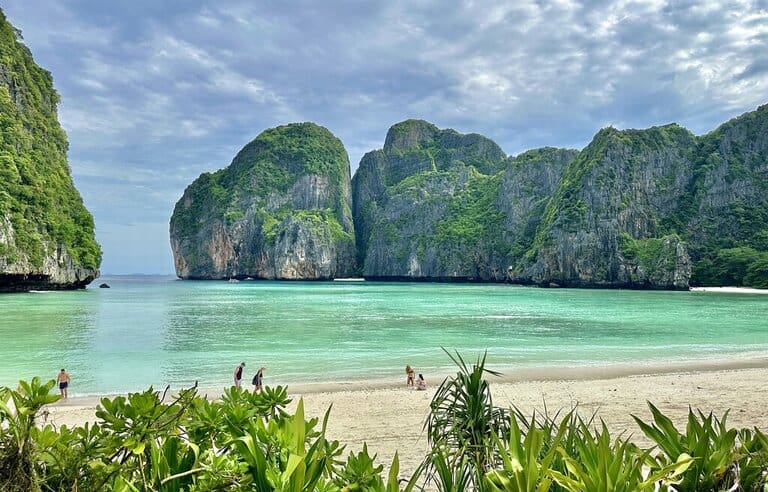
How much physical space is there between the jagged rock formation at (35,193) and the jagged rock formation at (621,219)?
Answer: 69861mm

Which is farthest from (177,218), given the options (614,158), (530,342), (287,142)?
(530,342)

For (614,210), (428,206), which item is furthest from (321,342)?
(428,206)

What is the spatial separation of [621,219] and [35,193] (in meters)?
82.2

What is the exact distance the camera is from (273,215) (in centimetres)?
12031

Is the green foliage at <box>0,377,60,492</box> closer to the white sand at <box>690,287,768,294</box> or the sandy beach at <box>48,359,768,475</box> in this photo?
the sandy beach at <box>48,359,768,475</box>

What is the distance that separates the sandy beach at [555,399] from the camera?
8250 mm

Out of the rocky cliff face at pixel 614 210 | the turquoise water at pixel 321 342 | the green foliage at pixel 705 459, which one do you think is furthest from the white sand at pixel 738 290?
the green foliage at pixel 705 459

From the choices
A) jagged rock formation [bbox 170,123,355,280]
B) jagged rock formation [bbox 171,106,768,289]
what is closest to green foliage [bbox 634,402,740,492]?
jagged rock formation [bbox 171,106,768,289]

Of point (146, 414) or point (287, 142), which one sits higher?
point (287, 142)

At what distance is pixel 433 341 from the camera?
66.2 feet

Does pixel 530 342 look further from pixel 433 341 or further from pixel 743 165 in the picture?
pixel 743 165

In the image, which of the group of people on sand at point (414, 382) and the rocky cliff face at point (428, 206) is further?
the rocky cliff face at point (428, 206)

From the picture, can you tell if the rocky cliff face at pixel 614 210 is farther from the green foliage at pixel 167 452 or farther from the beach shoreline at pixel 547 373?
the green foliage at pixel 167 452

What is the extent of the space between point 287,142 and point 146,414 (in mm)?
132603
